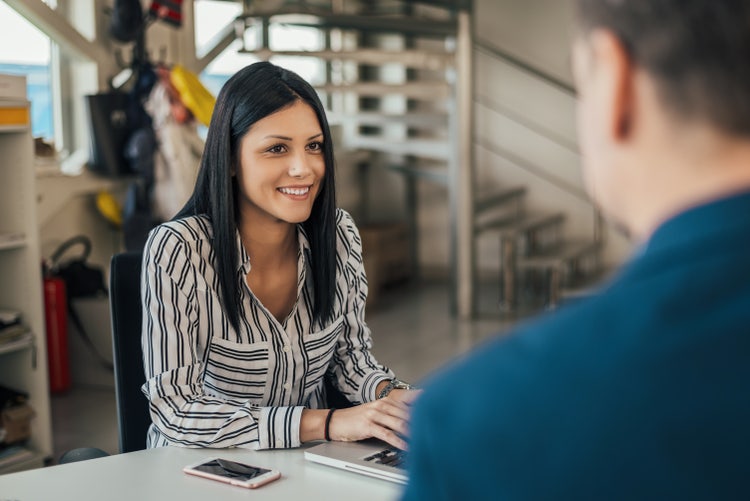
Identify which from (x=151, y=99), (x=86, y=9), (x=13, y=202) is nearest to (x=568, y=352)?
(x=13, y=202)

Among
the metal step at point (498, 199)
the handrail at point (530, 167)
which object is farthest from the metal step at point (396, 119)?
the handrail at point (530, 167)

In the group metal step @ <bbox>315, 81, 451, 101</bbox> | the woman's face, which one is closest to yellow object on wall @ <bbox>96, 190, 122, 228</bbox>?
metal step @ <bbox>315, 81, 451, 101</bbox>

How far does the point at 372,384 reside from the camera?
6.70 ft

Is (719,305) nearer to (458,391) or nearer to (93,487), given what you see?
(458,391)

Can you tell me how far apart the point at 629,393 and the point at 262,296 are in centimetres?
161

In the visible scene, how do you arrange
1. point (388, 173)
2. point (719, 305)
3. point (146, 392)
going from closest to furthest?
1. point (719, 305)
2. point (146, 392)
3. point (388, 173)

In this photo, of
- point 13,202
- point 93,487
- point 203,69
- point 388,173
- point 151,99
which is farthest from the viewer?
point 388,173

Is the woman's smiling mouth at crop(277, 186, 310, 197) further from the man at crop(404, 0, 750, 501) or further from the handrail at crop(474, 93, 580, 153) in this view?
the handrail at crop(474, 93, 580, 153)

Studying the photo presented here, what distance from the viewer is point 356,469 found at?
58.1 inches

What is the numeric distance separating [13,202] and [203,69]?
2447 mm

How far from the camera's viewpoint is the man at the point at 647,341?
450 mm

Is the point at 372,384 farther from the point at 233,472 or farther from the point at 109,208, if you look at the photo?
the point at 109,208

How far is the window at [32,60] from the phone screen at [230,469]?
3.53 meters

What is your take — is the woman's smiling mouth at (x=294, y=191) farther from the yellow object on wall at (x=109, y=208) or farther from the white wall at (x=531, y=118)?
the white wall at (x=531, y=118)
